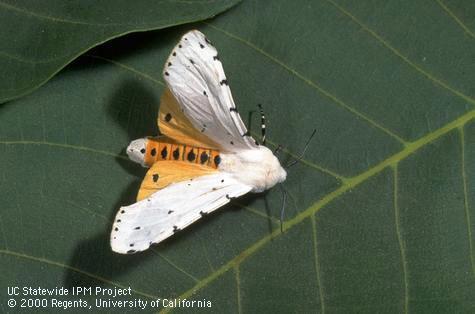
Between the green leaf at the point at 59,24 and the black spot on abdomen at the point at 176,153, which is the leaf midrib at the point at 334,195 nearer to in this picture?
the black spot on abdomen at the point at 176,153

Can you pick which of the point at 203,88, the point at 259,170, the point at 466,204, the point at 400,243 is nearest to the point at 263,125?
the point at 259,170

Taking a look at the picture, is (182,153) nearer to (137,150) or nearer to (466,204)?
(137,150)

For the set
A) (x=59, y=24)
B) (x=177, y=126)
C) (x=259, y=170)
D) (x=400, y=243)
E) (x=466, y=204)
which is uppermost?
(x=59, y=24)

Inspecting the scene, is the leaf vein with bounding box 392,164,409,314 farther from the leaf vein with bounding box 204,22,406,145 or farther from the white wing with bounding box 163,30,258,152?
the white wing with bounding box 163,30,258,152

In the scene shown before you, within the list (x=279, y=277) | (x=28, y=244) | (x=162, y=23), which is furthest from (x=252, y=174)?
A: (x=28, y=244)

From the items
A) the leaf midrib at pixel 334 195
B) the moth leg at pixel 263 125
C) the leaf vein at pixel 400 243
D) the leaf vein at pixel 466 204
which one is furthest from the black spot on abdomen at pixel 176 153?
the leaf vein at pixel 466 204

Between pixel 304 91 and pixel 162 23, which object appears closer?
pixel 162 23

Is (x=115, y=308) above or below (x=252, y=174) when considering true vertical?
below

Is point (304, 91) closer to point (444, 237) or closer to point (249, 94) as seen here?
point (249, 94)
